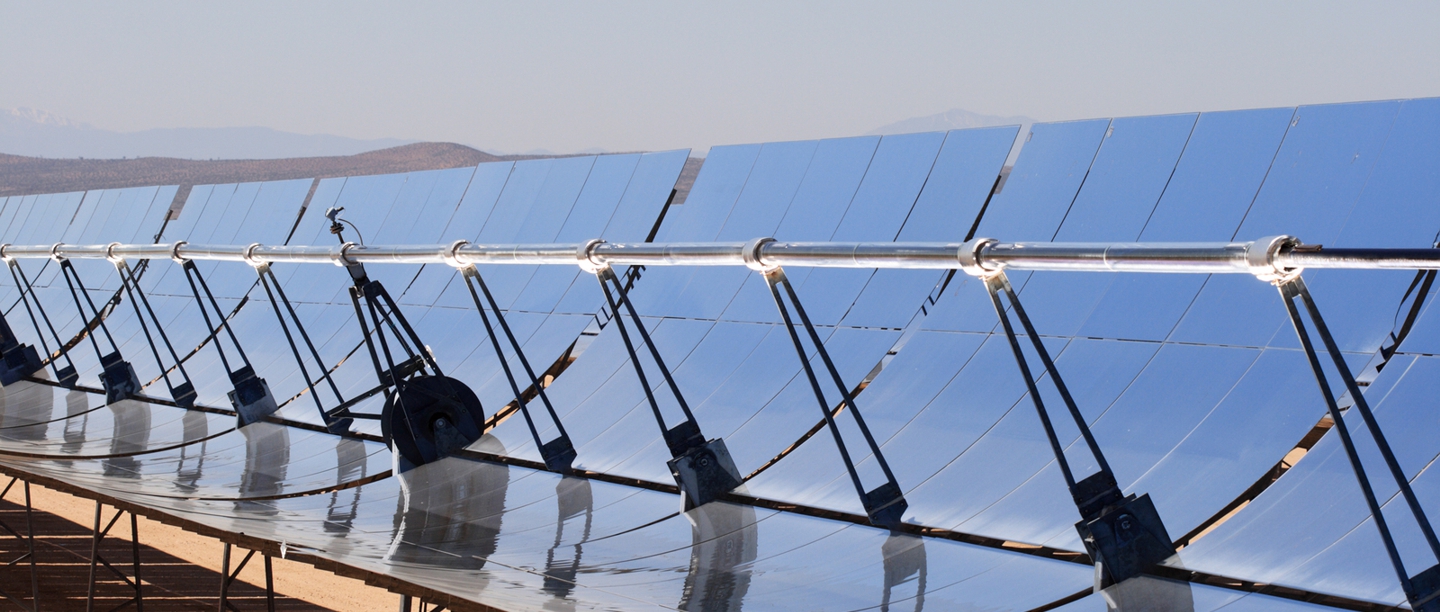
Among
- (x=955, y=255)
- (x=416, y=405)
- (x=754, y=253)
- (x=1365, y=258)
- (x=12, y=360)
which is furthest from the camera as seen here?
(x=12, y=360)

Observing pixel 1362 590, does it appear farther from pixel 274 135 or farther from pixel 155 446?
pixel 274 135

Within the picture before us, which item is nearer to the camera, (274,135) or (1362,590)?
(1362,590)

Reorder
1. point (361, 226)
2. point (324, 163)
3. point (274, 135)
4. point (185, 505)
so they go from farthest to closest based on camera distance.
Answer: point (274, 135), point (324, 163), point (361, 226), point (185, 505)

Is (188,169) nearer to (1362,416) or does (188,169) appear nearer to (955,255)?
(955,255)

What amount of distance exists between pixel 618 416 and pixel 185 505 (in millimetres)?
3574

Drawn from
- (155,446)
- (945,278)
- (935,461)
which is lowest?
(935,461)

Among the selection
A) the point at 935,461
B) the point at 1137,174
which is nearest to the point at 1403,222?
the point at 1137,174

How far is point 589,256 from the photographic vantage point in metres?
8.30

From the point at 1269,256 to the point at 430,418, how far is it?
8.58 metres

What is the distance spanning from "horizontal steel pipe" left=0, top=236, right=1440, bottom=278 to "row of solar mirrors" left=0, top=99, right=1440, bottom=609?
0.23 meters

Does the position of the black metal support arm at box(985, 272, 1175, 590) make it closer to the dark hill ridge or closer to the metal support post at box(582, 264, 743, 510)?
the metal support post at box(582, 264, 743, 510)

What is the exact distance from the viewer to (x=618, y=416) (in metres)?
10.6

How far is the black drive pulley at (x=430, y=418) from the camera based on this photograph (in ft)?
36.7

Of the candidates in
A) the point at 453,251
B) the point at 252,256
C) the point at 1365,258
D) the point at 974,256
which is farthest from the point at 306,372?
the point at 1365,258
